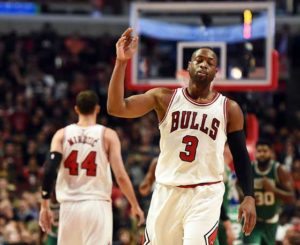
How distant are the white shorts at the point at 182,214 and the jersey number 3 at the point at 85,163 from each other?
5.81 feet

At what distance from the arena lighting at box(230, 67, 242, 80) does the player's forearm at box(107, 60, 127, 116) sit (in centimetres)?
698

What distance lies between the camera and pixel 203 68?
20.9ft

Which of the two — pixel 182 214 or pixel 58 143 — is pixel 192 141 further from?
pixel 58 143

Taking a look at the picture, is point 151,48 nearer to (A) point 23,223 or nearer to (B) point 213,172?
(A) point 23,223

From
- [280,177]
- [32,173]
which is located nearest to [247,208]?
[280,177]

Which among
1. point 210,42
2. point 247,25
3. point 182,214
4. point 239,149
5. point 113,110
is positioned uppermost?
point 247,25

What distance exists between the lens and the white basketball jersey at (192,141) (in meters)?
6.39

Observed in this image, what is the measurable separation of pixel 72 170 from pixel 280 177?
272 centimetres

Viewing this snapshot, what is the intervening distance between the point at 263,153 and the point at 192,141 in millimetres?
3451

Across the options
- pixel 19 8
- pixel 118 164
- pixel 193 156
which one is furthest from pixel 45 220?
pixel 19 8

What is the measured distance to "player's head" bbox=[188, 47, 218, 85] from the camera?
6367mm

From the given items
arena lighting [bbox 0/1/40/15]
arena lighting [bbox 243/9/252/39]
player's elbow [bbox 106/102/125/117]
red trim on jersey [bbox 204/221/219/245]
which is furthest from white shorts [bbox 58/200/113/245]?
arena lighting [bbox 0/1/40/15]

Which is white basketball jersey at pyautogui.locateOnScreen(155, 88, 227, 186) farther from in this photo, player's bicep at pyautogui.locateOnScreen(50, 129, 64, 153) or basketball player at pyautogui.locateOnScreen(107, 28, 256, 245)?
player's bicep at pyautogui.locateOnScreen(50, 129, 64, 153)

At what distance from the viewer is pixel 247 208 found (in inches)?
246
